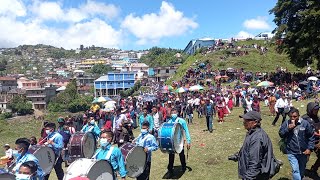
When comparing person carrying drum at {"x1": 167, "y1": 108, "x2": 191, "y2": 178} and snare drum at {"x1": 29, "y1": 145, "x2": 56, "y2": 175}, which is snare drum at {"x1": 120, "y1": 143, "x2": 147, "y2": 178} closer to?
person carrying drum at {"x1": 167, "y1": 108, "x2": 191, "y2": 178}

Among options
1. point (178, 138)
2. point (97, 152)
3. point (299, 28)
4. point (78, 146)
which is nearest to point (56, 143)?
point (78, 146)

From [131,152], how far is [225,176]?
347 centimetres

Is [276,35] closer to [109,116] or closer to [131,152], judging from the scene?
[109,116]

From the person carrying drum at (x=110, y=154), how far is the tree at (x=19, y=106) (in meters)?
90.2

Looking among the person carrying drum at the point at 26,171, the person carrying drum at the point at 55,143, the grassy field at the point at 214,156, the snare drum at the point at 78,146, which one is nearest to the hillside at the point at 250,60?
the grassy field at the point at 214,156

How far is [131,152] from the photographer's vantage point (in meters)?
8.09

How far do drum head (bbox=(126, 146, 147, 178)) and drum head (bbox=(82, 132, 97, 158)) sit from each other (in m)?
2.54

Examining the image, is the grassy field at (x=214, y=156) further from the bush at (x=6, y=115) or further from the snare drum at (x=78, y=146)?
the bush at (x=6, y=115)

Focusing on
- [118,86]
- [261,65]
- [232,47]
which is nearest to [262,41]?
[232,47]

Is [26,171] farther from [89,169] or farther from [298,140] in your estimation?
[298,140]

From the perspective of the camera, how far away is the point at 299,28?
36500mm

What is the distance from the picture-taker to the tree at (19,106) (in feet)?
300

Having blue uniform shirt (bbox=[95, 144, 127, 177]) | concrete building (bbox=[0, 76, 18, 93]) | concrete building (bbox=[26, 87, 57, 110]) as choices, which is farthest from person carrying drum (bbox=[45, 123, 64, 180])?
concrete building (bbox=[0, 76, 18, 93])

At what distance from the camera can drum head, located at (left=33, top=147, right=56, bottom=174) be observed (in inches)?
357
